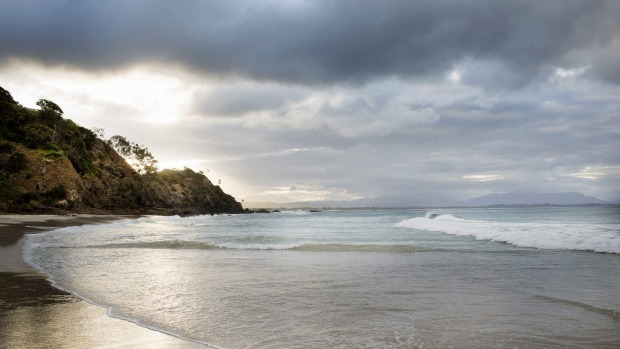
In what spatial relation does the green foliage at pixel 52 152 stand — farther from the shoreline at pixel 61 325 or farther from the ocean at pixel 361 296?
the shoreline at pixel 61 325

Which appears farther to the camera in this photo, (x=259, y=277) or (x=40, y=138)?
(x=40, y=138)

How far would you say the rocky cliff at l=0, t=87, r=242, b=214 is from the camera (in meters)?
71.2

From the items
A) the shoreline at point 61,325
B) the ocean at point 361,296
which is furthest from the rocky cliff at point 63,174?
the shoreline at point 61,325

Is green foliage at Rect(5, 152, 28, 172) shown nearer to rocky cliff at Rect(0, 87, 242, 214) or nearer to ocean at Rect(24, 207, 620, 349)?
rocky cliff at Rect(0, 87, 242, 214)

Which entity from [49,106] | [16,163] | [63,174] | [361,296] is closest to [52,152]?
[63,174]

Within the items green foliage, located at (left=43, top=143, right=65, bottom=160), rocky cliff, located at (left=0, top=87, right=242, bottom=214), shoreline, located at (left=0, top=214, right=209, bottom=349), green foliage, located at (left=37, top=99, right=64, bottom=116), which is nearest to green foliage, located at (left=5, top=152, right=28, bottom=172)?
rocky cliff, located at (left=0, top=87, right=242, bottom=214)

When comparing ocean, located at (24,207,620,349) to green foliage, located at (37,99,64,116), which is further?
green foliage, located at (37,99,64,116)

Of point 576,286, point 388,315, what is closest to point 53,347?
point 388,315

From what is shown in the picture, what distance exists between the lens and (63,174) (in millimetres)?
78000

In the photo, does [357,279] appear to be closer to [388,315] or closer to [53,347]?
[388,315]

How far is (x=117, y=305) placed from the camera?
24.7 ft

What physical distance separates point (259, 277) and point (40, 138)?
94.9 meters

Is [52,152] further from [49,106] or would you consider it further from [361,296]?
[361,296]

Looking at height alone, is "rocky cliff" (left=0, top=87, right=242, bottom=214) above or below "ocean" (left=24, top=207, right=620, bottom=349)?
above
